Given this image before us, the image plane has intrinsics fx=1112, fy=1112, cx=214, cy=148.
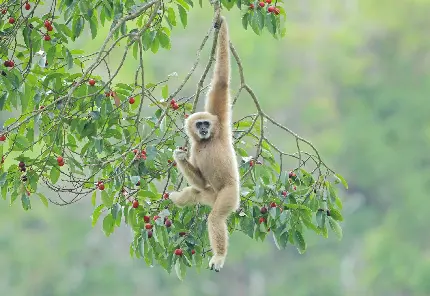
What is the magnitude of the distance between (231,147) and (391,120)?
2602 centimetres

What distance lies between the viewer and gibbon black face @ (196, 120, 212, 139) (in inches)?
301

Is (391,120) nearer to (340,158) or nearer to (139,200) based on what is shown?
(340,158)

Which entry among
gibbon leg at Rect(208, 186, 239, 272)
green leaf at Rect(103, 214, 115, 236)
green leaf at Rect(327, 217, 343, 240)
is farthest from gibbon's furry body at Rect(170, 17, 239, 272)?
green leaf at Rect(327, 217, 343, 240)

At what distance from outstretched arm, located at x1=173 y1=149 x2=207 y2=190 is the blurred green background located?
1644cm

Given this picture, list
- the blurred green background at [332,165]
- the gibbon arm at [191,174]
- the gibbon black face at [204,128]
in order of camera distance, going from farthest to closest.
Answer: the blurred green background at [332,165] < the gibbon black face at [204,128] < the gibbon arm at [191,174]

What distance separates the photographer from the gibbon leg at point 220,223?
7.30m

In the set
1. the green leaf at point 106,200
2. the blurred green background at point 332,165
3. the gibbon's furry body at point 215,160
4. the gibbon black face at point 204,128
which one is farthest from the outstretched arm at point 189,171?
the blurred green background at point 332,165

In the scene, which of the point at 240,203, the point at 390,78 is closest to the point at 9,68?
the point at 240,203

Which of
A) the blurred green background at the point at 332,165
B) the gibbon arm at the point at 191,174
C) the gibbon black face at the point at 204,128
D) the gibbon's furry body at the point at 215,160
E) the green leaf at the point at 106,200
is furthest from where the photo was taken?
the blurred green background at the point at 332,165

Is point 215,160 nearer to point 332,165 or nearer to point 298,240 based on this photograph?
point 298,240

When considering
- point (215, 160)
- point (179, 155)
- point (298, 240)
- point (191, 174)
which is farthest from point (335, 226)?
point (179, 155)

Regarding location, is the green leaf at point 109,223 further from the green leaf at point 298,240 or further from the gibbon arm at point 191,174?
the green leaf at point 298,240

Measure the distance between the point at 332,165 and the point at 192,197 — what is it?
24505 mm

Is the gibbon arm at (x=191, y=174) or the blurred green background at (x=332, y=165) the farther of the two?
the blurred green background at (x=332, y=165)
